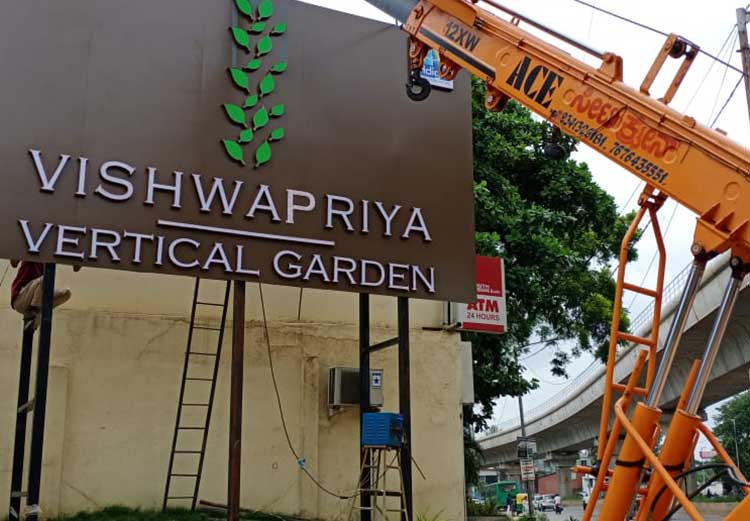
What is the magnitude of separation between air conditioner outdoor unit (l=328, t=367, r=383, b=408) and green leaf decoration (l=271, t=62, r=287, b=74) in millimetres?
4452

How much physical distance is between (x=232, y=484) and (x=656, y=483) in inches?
198

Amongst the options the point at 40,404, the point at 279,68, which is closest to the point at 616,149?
the point at 279,68

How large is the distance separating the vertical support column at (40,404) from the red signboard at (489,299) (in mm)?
7333

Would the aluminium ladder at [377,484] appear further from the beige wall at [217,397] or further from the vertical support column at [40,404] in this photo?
the vertical support column at [40,404]

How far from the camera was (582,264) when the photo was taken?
22.7 meters

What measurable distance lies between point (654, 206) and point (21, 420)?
744cm

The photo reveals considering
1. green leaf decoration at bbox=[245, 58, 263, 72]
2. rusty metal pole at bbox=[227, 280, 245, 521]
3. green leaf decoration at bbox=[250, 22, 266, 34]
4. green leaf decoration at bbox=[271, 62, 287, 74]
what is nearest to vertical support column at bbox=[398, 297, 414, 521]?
rusty metal pole at bbox=[227, 280, 245, 521]

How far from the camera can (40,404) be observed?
9219 mm

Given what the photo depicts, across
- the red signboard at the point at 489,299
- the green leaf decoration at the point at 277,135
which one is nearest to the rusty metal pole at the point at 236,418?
the green leaf decoration at the point at 277,135

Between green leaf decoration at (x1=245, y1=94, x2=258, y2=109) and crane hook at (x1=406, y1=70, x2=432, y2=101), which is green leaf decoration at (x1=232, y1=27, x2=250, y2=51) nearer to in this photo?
green leaf decoration at (x1=245, y1=94, x2=258, y2=109)

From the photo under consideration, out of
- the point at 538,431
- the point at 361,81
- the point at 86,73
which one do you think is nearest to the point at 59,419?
the point at 86,73

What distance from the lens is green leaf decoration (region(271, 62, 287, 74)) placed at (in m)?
11.6

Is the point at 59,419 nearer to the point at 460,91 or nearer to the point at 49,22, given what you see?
the point at 49,22

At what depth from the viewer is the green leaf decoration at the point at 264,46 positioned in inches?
453
